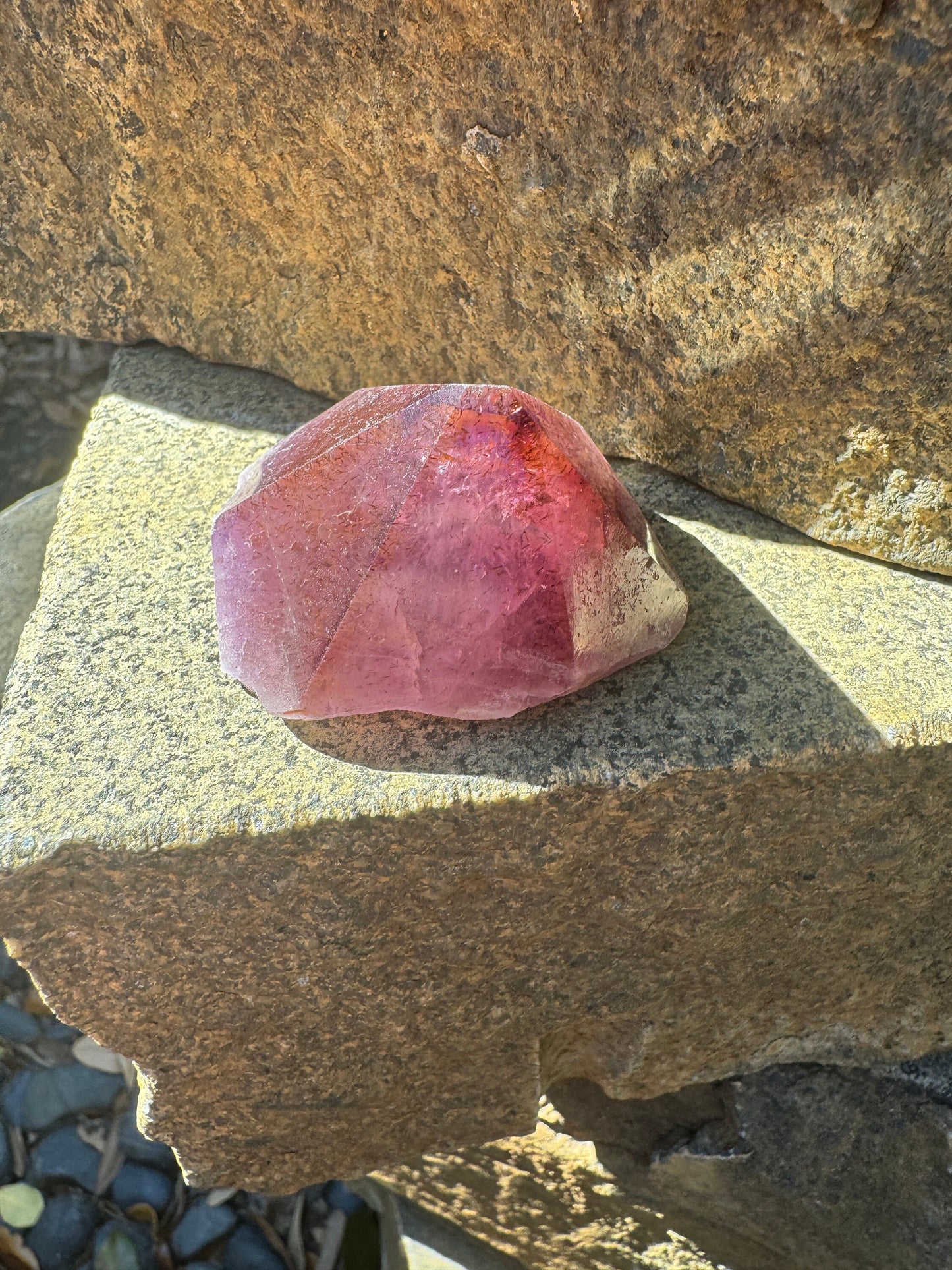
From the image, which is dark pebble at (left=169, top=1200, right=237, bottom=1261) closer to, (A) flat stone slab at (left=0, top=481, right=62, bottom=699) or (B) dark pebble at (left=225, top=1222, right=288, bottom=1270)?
(B) dark pebble at (left=225, top=1222, right=288, bottom=1270)

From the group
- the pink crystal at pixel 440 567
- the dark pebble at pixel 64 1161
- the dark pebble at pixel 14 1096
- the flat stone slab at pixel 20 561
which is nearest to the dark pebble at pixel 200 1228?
the dark pebble at pixel 64 1161

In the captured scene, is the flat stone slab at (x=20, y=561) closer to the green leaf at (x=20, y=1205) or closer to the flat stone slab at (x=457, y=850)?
the flat stone slab at (x=457, y=850)

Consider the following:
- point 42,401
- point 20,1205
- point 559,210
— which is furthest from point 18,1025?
point 559,210

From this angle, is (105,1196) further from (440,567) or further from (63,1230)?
(440,567)

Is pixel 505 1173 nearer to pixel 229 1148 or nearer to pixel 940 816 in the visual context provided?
pixel 229 1148

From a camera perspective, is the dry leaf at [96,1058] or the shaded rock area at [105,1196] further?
the dry leaf at [96,1058]

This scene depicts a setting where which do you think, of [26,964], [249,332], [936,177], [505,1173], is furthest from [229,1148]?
[936,177]

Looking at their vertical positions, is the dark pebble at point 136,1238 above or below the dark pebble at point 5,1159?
below
